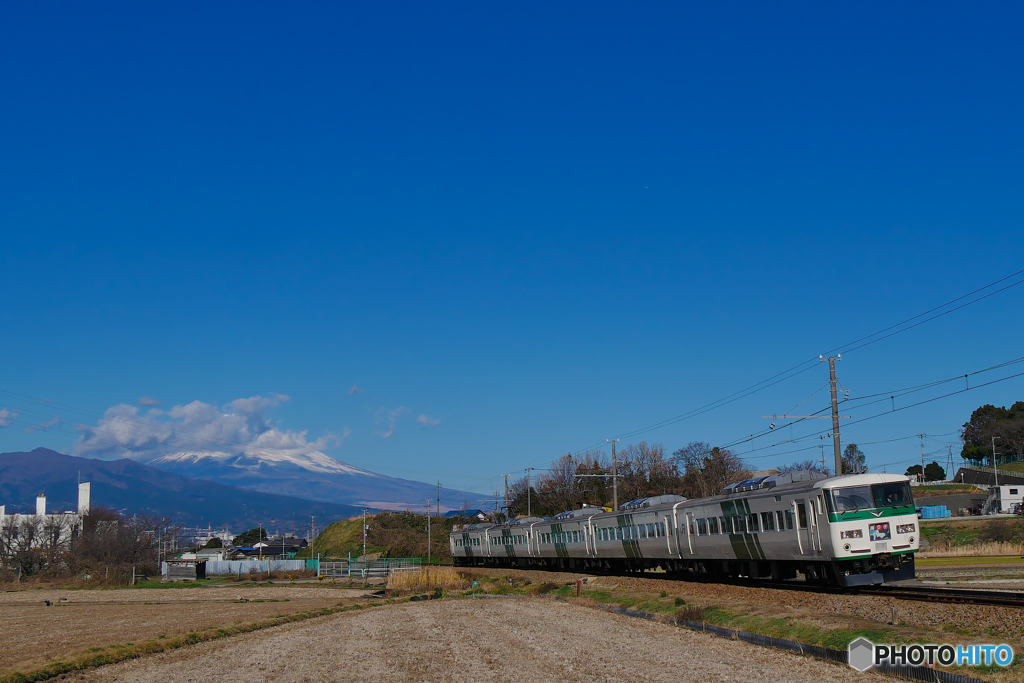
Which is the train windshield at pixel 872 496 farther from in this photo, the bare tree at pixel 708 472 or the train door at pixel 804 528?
the bare tree at pixel 708 472

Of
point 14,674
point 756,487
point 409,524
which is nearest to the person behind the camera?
point 14,674

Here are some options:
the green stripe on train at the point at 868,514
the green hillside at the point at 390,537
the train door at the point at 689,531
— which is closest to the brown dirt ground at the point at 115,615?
the train door at the point at 689,531

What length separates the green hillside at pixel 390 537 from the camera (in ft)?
368

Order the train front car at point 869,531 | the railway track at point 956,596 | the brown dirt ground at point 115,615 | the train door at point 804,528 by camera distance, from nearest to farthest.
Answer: the railway track at point 956,596
the train front car at point 869,531
the train door at point 804,528
the brown dirt ground at point 115,615

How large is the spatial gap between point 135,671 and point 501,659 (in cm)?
881

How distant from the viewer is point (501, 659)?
Result: 1900 cm

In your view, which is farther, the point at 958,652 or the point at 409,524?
the point at 409,524

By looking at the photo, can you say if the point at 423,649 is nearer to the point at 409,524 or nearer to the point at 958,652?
the point at 958,652

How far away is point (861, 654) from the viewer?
51.4 feet

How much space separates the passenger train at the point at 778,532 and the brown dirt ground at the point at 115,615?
1741 centimetres

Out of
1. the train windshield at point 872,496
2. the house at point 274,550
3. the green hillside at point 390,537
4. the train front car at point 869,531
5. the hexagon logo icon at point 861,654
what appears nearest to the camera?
the hexagon logo icon at point 861,654

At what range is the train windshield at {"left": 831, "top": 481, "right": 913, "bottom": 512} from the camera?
24.7 metres

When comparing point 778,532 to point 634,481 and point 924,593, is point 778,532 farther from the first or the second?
point 634,481

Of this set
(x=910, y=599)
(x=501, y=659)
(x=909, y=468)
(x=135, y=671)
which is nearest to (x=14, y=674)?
(x=135, y=671)
